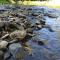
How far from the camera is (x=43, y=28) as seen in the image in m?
13.1

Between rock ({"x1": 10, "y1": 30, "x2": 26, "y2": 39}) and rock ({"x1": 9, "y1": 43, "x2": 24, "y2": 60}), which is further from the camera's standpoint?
rock ({"x1": 10, "y1": 30, "x2": 26, "y2": 39})

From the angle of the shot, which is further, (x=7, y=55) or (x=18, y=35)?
(x=18, y=35)

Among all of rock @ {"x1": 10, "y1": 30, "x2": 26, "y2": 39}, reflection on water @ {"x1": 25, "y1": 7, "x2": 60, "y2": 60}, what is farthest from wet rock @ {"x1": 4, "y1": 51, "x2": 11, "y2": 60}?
rock @ {"x1": 10, "y1": 30, "x2": 26, "y2": 39}

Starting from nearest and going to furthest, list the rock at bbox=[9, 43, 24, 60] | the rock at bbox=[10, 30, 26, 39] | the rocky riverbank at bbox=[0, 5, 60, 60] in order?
the rock at bbox=[9, 43, 24, 60] < the rocky riverbank at bbox=[0, 5, 60, 60] < the rock at bbox=[10, 30, 26, 39]

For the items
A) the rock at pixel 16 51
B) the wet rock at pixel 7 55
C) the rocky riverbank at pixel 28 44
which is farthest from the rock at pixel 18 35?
the wet rock at pixel 7 55

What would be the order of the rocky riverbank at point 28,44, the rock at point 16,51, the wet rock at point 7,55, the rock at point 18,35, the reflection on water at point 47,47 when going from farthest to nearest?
the rock at point 18,35 → the reflection on water at point 47,47 → the rocky riverbank at point 28,44 → the rock at point 16,51 → the wet rock at point 7,55

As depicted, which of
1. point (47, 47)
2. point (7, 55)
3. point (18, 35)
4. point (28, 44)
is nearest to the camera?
point (7, 55)

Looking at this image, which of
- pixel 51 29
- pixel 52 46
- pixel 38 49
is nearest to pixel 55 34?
pixel 51 29

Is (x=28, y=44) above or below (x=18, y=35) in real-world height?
below

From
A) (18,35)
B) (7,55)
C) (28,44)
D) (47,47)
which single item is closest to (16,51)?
(7,55)

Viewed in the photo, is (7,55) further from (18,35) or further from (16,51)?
(18,35)

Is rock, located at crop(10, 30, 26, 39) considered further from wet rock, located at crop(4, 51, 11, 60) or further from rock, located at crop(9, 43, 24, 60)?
wet rock, located at crop(4, 51, 11, 60)

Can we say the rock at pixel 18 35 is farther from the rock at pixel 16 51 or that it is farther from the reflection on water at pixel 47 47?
the rock at pixel 16 51

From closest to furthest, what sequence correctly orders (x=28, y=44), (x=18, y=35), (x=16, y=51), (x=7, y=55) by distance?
(x=7, y=55), (x=16, y=51), (x=28, y=44), (x=18, y=35)
